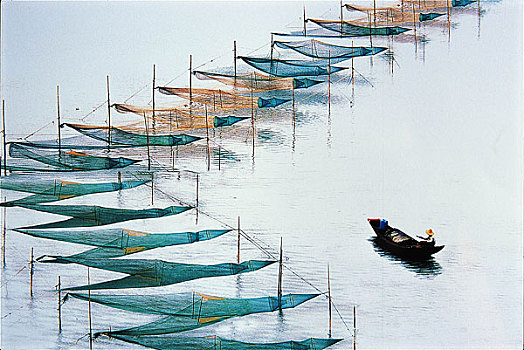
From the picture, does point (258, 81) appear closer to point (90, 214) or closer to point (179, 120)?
point (179, 120)

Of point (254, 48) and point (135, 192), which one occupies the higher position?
point (254, 48)

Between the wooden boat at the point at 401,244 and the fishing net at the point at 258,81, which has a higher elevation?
the fishing net at the point at 258,81

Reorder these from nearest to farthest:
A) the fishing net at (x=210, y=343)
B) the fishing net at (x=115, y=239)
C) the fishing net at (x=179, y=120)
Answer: the fishing net at (x=210, y=343) < the fishing net at (x=115, y=239) < the fishing net at (x=179, y=120)

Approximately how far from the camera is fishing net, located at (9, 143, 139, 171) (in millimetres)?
3264

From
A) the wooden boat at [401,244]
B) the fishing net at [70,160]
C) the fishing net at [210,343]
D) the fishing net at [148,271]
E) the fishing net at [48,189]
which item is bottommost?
the fishing net at [210,343]

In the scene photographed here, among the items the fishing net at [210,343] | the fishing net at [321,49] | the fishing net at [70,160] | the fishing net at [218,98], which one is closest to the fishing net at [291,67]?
the fishing net at [321,49]

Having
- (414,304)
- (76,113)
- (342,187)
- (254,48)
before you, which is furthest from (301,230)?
(76,113)

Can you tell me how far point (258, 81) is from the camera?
345 cm

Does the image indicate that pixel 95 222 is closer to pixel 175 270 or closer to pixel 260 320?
pixel 175 270

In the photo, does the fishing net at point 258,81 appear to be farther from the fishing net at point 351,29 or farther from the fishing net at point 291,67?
the fishing net at point 351,29

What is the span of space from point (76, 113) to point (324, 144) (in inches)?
46.2

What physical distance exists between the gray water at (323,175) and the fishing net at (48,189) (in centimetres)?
5

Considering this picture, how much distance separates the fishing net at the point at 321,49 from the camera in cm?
343

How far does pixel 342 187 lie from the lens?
3311 mm
